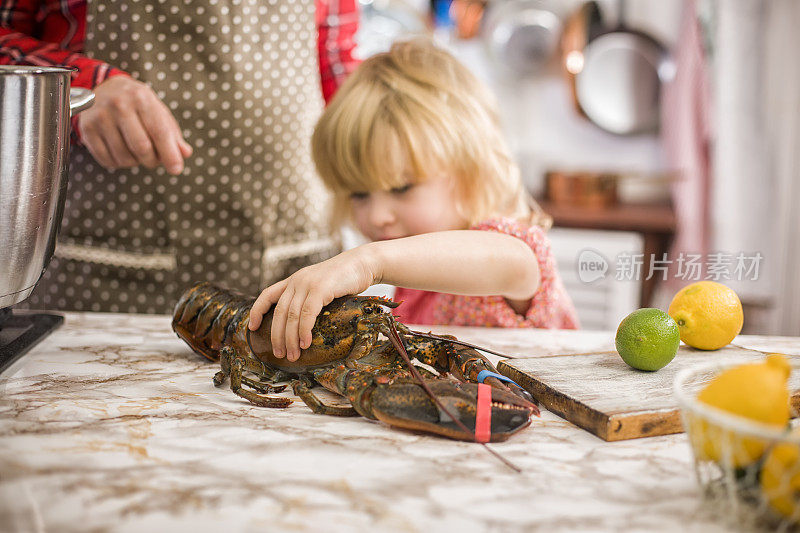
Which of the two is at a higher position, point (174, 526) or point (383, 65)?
point (383, 65)

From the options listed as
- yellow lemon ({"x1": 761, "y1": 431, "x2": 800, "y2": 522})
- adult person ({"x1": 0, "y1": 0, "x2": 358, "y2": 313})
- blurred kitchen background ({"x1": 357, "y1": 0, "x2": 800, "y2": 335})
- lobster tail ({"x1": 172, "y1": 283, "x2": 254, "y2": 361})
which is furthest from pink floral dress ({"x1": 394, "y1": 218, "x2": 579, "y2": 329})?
blurred kitchen background ({"x1": 357, "y1": 0, "x2": 800, "y2": 335})

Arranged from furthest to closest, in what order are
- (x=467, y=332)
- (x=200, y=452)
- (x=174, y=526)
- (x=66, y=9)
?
(x=66, y=9) < (x=467, y=332) < (x=200, y=452) < (x=174, y=526)

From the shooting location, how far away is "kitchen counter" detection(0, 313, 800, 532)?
604 mm

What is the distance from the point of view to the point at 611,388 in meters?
0.88

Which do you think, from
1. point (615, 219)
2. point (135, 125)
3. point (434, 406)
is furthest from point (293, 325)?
point (615, 219)

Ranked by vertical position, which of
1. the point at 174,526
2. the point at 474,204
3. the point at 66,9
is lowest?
the point at 174,526

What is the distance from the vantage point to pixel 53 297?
1715mm

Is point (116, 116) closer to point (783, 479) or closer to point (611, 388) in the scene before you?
point (611, 388)

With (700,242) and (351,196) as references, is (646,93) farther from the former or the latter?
(351,196)

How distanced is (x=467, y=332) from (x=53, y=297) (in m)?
1.02

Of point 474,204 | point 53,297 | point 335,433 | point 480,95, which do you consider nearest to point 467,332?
point 474,204

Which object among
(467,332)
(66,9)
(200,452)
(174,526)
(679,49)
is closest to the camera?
(174,526)

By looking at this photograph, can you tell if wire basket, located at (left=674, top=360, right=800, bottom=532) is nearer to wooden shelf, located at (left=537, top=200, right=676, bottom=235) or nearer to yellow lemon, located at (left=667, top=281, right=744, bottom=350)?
yellow lemon, located at (left=667, top=281, right=744, bottom=350)

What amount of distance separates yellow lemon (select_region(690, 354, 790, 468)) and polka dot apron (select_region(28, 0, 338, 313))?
4.10 feet
